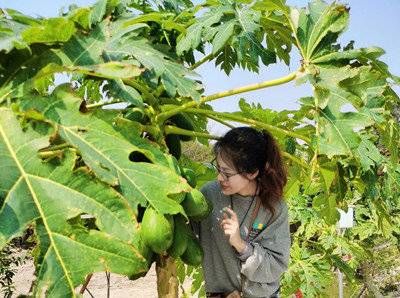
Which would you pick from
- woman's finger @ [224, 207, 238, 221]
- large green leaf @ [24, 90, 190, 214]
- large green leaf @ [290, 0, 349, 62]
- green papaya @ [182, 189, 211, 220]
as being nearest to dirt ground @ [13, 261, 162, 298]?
woman's finger @ [224, 207, 238, 221]

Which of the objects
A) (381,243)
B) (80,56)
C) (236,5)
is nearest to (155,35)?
(236,5)

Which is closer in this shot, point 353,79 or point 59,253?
point 59,253

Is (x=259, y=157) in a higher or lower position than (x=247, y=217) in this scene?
higher

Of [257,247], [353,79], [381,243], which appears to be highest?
[353,79]

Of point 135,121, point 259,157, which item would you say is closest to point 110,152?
point 135,121

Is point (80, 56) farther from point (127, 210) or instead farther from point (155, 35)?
point (155, 35)

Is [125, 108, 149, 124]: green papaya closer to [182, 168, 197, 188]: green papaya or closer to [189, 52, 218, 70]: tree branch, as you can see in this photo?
[182, 168, 197, 188]: green papaya

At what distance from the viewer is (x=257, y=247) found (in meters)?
1.90

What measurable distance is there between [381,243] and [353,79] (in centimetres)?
500

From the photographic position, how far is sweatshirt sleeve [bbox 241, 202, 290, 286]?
1866 millimetres

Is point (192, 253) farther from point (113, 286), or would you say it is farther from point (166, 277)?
point (113, 286)

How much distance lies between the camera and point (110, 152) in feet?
4.41

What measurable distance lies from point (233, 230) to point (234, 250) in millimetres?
179

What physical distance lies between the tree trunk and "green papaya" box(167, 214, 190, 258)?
0.06m
